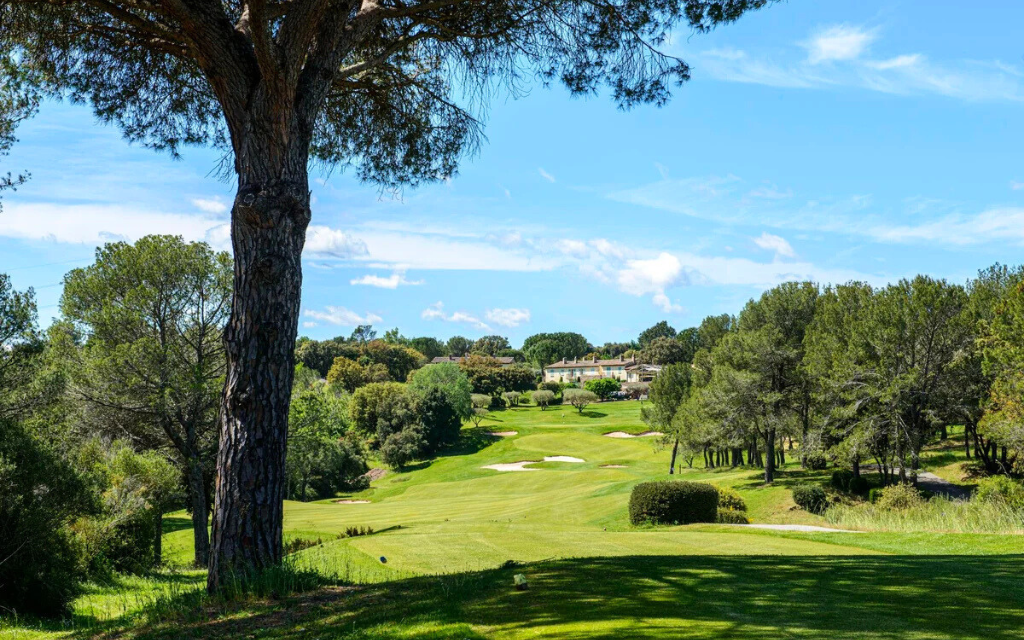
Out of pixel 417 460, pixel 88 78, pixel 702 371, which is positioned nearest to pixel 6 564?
pixel 88 78

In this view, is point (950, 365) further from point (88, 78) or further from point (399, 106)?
point (88, 78)

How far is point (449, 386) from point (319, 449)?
30.5 metres

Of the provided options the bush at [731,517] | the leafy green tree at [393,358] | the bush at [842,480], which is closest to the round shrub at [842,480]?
the bush at [842,480]

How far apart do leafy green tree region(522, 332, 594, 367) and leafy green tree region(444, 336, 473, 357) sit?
517 inches

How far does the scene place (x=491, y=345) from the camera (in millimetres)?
161625

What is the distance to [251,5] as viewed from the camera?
6.76 metres

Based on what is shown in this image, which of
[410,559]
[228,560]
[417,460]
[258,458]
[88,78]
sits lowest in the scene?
[417,460]

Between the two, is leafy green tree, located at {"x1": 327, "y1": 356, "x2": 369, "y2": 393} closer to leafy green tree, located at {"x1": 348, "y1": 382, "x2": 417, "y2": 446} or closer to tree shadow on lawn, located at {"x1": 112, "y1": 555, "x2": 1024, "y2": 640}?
leafy green tree, located at {"x1": 348, "y1": 382, "x2": 417, "y2": 446}

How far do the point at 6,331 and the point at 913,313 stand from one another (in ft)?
109

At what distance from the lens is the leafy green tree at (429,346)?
6244 inches

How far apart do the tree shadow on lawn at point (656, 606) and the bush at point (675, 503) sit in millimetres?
17800

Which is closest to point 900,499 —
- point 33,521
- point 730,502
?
point 730,502

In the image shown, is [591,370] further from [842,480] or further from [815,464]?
[842,480]

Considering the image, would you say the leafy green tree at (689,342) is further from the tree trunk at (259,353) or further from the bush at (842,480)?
the tree trunk at (259,353)
